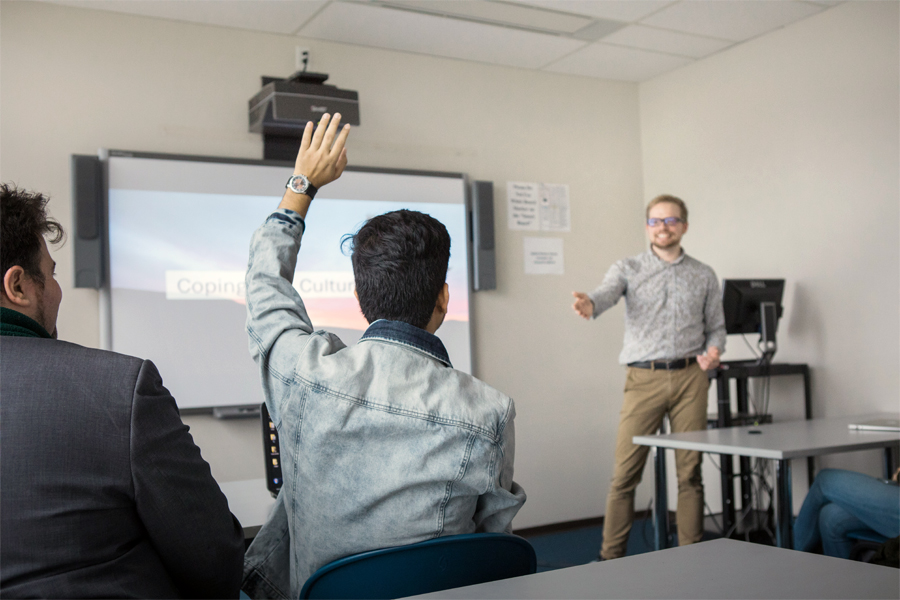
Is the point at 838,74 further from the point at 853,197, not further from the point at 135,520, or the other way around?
the point at 135,520

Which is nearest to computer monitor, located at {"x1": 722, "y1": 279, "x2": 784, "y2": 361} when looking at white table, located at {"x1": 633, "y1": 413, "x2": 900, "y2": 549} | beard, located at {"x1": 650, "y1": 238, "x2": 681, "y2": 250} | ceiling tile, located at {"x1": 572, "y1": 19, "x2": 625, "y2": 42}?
beard, located at {"x1": 650, "y1": 238, "x2": 681, "y2": 250}

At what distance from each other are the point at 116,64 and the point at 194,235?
86 centimetres

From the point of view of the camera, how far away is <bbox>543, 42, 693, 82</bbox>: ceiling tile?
4.48 m

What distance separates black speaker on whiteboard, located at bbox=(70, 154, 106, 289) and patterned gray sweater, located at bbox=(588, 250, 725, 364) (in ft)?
7.34

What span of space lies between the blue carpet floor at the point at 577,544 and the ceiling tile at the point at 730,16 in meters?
2.61

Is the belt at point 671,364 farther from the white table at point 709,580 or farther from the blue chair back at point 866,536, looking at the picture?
the white table at point 709,580

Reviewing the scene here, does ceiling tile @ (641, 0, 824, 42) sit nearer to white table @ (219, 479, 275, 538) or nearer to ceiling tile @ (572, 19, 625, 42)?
ceiling tile @ (572, 19, 625, 42)

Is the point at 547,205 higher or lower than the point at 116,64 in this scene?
lower

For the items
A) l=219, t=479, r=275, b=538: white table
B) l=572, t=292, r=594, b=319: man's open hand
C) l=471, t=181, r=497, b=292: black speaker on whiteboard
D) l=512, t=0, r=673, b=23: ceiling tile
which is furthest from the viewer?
l=471, t=181, r=497, b=292: black speaker on whiteboard

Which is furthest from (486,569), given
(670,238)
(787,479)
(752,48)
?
(752,48)

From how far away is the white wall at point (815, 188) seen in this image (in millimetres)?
3721

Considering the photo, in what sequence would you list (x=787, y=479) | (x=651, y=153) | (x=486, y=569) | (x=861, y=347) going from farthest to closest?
(x=651, y=153) < (x=861, y=347) < (x=787, y=479) < (x=486, y=569)

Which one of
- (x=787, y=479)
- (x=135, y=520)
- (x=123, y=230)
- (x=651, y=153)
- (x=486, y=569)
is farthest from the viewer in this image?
(x=651, y=153)

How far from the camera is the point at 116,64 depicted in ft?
12.0
